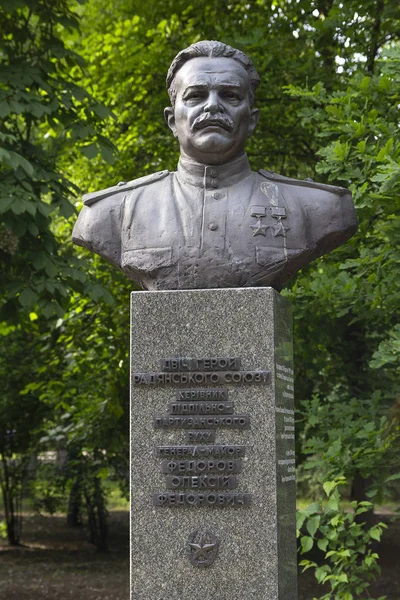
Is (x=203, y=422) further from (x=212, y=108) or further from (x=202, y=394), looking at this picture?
(x=212, y=108)

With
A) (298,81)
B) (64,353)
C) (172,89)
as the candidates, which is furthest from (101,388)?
(172,89)

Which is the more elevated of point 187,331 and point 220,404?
point 187,331

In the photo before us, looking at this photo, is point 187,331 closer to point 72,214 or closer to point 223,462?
point 223,462

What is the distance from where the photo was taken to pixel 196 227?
442 centimetres

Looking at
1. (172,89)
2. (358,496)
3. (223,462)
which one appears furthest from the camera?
(358,496)

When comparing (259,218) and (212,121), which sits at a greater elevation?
(212,121)

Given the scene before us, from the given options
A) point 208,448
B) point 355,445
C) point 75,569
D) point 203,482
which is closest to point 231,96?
point 208,448

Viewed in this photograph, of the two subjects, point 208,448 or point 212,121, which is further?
point 212,121

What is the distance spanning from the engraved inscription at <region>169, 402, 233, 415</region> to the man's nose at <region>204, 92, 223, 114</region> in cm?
136

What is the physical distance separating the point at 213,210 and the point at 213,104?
19.4 inches

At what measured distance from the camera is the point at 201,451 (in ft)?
13.4

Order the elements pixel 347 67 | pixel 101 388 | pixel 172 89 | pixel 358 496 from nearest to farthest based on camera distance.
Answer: pixel 172 89 < pixel 347 67 < pixel 358 496 < pixel 101 388

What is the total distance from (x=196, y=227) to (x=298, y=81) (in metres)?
4.63

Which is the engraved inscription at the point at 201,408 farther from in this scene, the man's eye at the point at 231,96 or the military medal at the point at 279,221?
the man's eye at the point at 231,96
